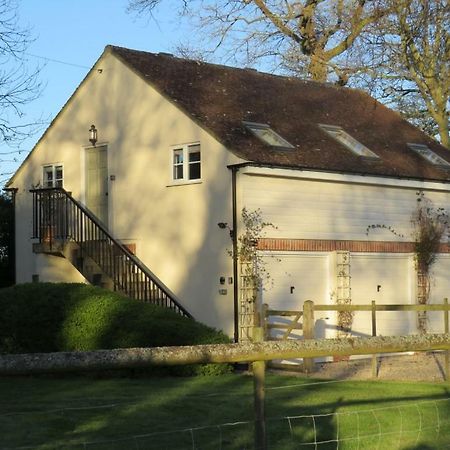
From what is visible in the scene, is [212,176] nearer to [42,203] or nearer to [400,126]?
[42,203]

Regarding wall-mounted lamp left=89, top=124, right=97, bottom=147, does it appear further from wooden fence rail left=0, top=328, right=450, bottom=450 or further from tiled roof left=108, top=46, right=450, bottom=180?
wooden fence rail left=0, top=328, right=450, bottom=450

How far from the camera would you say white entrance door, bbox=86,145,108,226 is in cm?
2392

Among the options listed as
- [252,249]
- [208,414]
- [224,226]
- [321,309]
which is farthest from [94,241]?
[208,414]

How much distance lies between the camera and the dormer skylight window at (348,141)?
2362 centimetres

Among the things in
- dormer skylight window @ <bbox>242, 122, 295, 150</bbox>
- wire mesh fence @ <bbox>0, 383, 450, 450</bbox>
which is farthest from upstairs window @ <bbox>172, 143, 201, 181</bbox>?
wire mesh fence @ <bbox>0, 383, 450, 450</bbox>

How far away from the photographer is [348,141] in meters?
24.0

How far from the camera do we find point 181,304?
70.4 feet

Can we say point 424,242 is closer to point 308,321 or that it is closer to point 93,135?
point 308,321

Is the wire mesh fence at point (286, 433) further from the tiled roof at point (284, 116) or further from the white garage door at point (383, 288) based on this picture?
the white garage door at point (383, 288)

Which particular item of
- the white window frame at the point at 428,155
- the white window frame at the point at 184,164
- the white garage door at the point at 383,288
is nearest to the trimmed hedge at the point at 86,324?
the white window frame at the point at 184,164

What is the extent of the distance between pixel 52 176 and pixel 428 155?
31.8 ft

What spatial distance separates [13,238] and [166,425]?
17.3m

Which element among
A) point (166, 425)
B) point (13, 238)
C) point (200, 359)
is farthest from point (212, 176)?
point (200, 359)

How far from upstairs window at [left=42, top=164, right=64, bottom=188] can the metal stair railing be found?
0.81m
